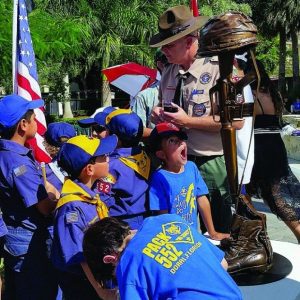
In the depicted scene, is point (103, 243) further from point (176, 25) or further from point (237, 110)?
point (176, 25)

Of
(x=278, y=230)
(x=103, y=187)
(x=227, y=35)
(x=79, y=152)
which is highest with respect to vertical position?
(x=227, y=35)

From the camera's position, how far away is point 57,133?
435 cm

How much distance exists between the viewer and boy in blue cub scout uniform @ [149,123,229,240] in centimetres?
271

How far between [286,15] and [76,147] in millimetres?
31882

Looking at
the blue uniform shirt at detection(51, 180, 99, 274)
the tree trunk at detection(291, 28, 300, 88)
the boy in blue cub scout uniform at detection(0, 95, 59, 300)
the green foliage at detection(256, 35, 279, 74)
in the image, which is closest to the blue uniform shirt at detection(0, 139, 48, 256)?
the boy in blue cub scout uniform at detection(0, 95, 59, 300)

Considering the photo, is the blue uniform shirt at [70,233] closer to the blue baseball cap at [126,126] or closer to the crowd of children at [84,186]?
the crowd of children at [84,186]

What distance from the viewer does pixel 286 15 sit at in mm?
31891

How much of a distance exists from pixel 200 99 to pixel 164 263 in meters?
1.32

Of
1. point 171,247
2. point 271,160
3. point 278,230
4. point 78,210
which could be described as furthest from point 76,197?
point 278,230

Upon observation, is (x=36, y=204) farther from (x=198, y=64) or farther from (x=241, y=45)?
(x=241, y=45)

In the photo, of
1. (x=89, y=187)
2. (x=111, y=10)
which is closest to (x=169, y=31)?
(x=89, y=187)

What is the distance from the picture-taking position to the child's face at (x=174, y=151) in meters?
2.72

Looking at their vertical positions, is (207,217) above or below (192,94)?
below

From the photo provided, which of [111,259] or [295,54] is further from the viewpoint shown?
[295,54]
